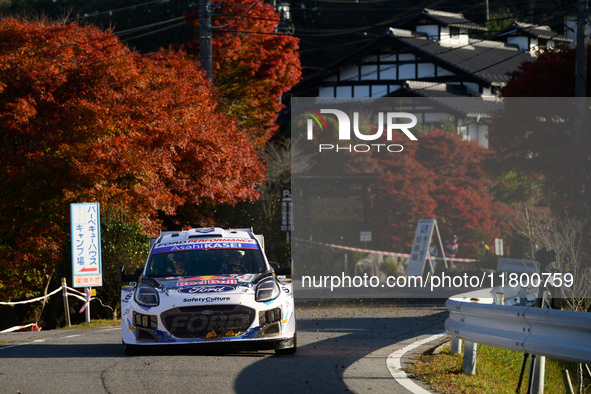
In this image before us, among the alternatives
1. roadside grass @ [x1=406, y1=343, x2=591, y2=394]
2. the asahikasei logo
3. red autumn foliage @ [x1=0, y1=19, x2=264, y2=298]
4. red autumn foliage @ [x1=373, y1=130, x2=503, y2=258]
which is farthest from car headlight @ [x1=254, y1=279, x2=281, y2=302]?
red autumn foliage @ [x1=373, y1=130, x2=503, y2=258]

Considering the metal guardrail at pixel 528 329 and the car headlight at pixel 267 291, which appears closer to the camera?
the metal guardrail at pixel 528 329

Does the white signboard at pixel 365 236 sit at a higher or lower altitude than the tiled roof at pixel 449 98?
lower

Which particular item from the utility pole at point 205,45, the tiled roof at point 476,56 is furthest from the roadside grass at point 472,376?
the tiled roof at point 476,56

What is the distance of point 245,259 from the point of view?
1117cm

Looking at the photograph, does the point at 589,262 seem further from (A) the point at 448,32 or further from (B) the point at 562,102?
(A) the point at 448,32

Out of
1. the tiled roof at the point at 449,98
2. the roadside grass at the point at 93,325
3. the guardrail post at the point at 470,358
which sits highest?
the tiled roof at the point at 449,98

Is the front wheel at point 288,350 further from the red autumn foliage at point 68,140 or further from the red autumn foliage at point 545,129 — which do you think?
the red autumn foliage at point 545,129

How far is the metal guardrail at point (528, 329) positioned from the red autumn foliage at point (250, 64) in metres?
23.9

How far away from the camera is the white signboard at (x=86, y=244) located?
1769 cm

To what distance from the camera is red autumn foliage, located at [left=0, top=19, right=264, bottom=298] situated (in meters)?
19.7

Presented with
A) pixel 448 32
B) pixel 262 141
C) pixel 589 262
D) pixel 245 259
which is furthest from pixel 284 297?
pixel 448 32

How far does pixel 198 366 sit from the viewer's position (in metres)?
9.13

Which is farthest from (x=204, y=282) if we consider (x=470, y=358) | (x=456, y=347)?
(x=470, y=358)

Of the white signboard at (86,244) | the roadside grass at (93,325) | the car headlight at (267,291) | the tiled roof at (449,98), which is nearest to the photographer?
the car headlight at (267,291)
